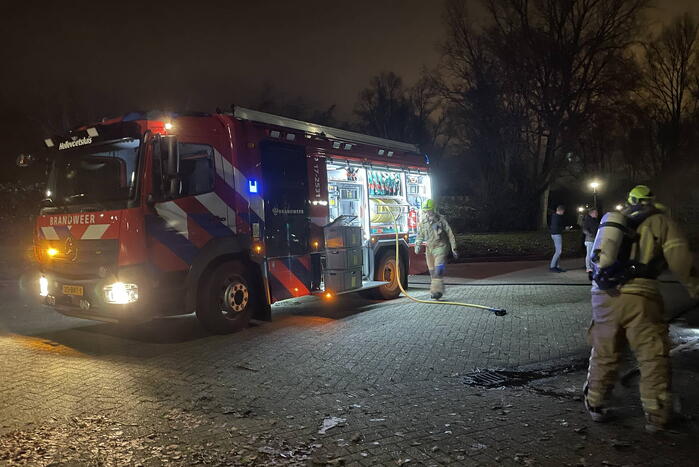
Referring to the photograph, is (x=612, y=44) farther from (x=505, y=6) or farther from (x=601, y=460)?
(x=601, y=460)

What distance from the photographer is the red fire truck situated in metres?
6.74

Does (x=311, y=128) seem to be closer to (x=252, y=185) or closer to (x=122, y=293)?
(x=252, y=185)

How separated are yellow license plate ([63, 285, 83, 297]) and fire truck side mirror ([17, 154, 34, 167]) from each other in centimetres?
194

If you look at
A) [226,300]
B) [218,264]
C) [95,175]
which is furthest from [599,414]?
[95,175]

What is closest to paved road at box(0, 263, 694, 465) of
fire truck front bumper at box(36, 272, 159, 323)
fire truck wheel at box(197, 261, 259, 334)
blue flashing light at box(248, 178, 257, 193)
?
fire truck wheel at box(197, 261, 259, 334)

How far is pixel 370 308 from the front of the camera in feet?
32.4

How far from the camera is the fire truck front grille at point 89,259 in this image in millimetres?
6715

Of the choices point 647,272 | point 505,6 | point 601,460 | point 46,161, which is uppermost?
point 505,6

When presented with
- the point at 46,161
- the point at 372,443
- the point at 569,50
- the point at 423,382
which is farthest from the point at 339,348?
the point at 569,50

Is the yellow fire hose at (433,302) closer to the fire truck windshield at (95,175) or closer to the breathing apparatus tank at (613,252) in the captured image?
the breathing apparatus tank at (613,252)

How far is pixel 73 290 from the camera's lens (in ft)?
A: 23.1

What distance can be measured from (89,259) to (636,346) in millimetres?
6146

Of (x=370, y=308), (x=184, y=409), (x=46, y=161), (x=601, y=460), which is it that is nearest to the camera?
(x=601, y=460)

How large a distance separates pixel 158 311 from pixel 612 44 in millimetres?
27923
